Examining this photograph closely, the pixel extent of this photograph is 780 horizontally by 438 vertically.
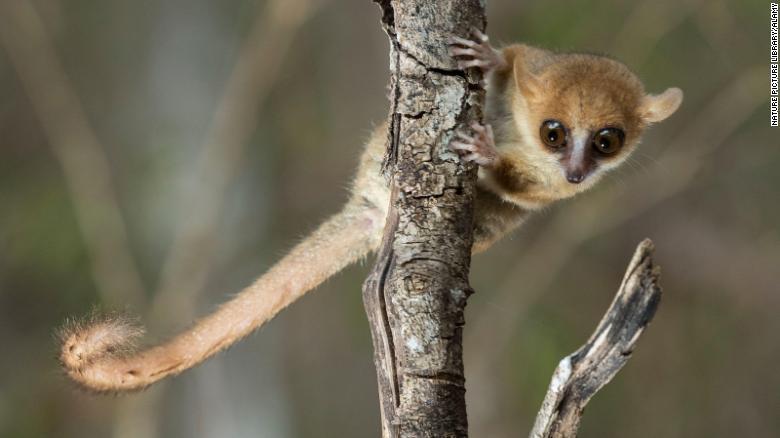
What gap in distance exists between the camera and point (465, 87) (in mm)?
2010

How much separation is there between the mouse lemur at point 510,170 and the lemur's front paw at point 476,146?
1.46ft

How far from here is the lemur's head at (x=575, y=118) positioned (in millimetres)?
2814

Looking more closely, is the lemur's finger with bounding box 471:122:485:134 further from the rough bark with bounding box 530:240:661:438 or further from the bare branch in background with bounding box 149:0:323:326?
the bare branch in background with bounding box 149:0:323:326

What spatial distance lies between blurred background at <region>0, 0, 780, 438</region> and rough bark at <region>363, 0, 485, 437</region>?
3372 mm

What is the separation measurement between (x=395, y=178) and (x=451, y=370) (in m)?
0.42

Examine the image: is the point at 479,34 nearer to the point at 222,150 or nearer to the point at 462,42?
the point at 462,42

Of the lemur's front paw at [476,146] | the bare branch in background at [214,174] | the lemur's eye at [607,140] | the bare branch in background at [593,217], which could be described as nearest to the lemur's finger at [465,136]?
the lemur's front paw at [476,146]

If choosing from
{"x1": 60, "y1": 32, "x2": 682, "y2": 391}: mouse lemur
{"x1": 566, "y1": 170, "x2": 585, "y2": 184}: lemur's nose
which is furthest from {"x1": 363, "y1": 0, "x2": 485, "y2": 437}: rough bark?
{"x1": 566, "y1": 170, "x2": 585, "y2": 184}: lemur's nose

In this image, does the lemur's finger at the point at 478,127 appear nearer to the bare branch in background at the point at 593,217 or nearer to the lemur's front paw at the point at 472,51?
the lemur's front paw at the point at 472,51

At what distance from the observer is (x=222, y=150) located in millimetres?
Result: 5508

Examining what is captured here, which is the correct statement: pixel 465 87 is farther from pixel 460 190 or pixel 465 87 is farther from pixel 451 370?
pixel 451 370

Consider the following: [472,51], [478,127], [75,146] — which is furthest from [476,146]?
[75,146]

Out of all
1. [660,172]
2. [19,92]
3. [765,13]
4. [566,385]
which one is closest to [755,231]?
[660,172]

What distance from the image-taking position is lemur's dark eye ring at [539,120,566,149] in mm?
2842
